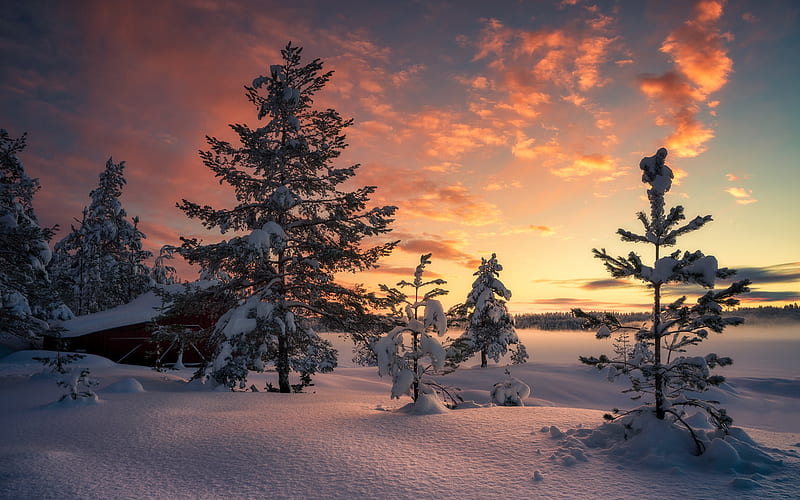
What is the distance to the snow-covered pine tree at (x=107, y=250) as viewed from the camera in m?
32.8

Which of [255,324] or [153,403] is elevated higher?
[255,324]

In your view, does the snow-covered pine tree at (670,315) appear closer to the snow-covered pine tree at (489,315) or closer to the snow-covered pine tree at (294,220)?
the snow-covered pine tree at (294,220)

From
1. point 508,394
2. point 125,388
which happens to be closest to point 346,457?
point 125,388

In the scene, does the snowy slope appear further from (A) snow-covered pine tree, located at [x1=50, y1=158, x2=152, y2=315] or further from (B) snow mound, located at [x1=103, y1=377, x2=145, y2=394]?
(A) snow-covered pine tree, located at [x1=50, y1=158, x2=152, y2=315]

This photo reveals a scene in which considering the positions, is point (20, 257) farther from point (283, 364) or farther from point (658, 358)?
point (658, 358)

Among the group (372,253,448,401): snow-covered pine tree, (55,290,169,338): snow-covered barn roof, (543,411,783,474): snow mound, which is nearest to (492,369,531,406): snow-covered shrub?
(372,253,448,401): snow-covered pine tree

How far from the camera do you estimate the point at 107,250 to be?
33938 millimetres

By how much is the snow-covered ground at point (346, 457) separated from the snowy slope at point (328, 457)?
22 millimetres

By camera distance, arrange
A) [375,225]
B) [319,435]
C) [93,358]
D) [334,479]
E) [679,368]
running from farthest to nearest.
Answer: [93,358] → [375,225] → [319,435] → [679,368] → [334,479]

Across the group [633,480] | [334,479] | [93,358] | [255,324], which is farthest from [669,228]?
[93,358]

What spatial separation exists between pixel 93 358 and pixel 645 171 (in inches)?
1022

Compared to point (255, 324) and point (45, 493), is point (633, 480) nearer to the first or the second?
point (45, 493)

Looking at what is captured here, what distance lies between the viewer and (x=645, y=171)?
7395 mm

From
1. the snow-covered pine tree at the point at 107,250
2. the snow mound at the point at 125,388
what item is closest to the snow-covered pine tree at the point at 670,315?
the snow mound at the point at 125,388
